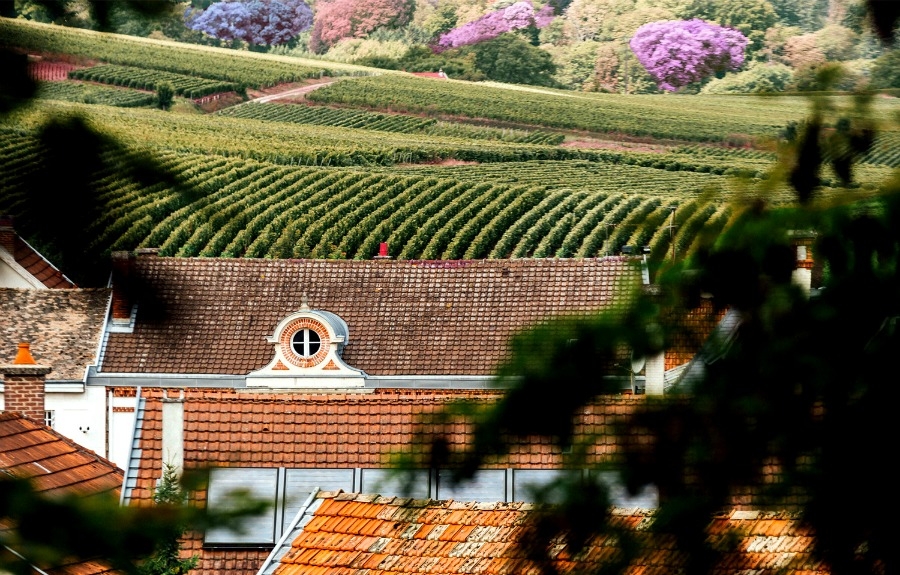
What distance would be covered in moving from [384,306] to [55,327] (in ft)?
17.3

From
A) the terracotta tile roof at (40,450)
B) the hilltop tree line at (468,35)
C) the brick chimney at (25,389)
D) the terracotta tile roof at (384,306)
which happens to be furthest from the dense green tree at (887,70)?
the hilltop tree line at (468,35)

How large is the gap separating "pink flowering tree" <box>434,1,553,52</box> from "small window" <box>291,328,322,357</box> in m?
83.2

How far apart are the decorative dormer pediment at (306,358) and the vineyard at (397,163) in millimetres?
2760

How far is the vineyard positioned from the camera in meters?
1.96

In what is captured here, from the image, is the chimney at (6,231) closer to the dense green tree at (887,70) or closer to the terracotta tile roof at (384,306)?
the dense green tree at (887,70)

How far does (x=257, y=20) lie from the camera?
10525 centimetres

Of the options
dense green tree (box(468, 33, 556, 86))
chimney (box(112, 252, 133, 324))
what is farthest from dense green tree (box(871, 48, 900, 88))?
dense green tree (box(468, 33, 556, 86))

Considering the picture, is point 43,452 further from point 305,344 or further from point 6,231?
point 305,344

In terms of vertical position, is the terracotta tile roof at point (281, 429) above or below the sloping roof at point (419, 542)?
above

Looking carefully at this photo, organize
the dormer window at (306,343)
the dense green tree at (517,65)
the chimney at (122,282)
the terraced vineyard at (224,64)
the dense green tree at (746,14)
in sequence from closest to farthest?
the chimney at (122,282), the dormer window at (306,343), the dense green tree at (746,14), the terraced vineyard at (224,64), the dense green tree at (517,65)

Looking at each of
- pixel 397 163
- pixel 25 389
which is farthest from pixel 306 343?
pixel 397 163

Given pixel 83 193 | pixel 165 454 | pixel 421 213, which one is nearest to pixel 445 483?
pixel 83 193

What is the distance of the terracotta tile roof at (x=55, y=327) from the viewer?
2259 cm

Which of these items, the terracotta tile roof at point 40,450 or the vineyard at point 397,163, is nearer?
the vineyard at point 397,163
